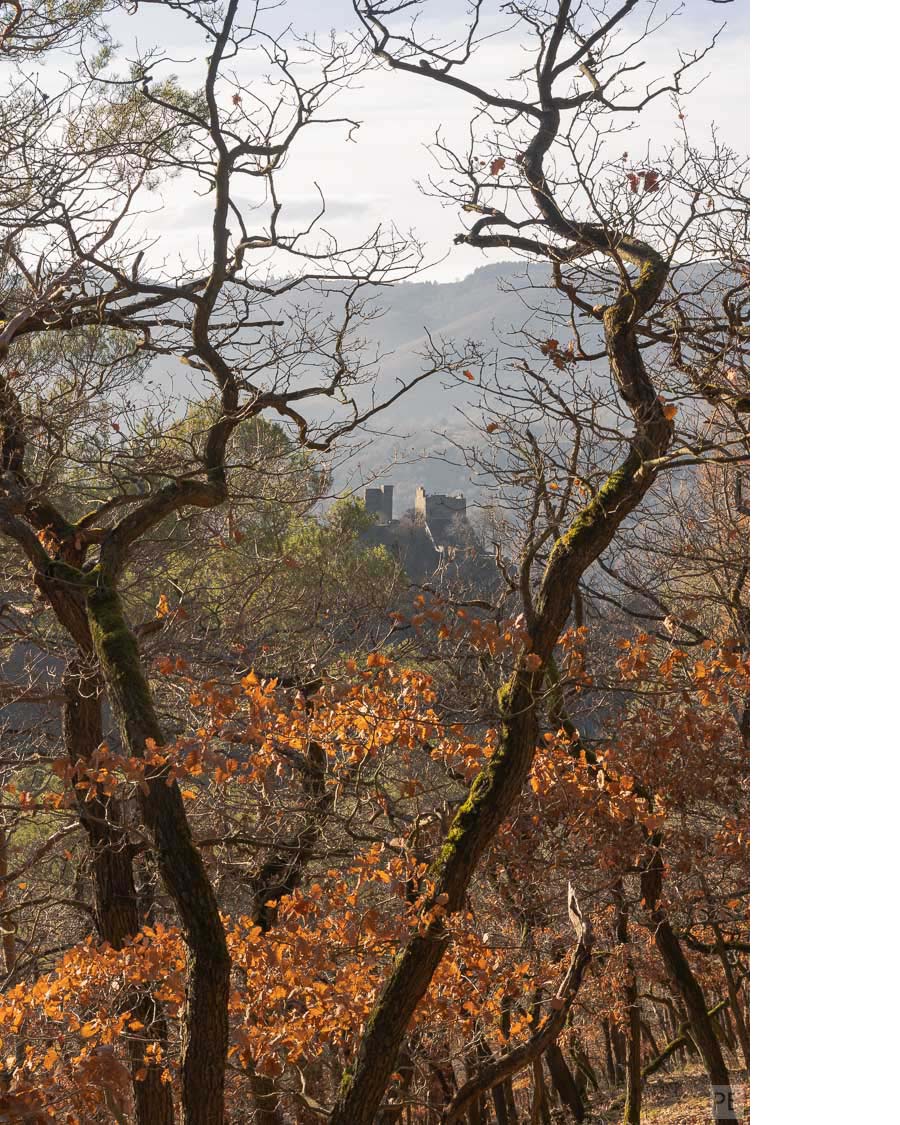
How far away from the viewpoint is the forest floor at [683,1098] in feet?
27.9

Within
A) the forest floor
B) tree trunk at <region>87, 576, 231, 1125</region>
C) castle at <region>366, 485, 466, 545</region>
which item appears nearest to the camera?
tree trunk at <region>87, 576, 231, 1125</region>

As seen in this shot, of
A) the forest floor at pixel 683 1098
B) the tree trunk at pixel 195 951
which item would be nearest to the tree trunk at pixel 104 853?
the tree trunk at pixel 195 951

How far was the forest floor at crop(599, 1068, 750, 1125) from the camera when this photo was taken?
8.52 meters

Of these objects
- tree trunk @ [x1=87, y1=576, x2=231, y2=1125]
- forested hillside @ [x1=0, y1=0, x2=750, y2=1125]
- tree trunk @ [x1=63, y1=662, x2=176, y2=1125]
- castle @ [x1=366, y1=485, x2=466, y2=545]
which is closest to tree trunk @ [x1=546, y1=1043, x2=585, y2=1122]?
forested hillside @ [x1=0, y1=0, x2=750, y2=1125]

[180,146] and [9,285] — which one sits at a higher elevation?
[180,146]

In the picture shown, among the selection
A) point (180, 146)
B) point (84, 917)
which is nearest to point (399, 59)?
point (180, 146)

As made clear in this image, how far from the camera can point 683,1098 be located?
10.9 meters

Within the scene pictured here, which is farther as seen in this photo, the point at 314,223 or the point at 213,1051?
the point at 314,223

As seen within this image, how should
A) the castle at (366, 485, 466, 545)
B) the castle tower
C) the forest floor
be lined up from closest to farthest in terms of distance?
the forest floor, the castle at (366, 485, 466, 545), the castle tower

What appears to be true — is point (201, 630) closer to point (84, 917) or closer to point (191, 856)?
point (84, 917)

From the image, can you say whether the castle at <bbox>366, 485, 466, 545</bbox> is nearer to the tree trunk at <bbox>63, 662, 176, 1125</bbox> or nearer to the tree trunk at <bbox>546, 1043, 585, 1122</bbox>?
the tree trunk at <bbox>546, 1043, 585, 1122</bbox>

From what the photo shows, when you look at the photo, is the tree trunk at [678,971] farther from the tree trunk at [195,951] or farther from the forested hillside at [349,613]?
the tree trunk at [195,951]
